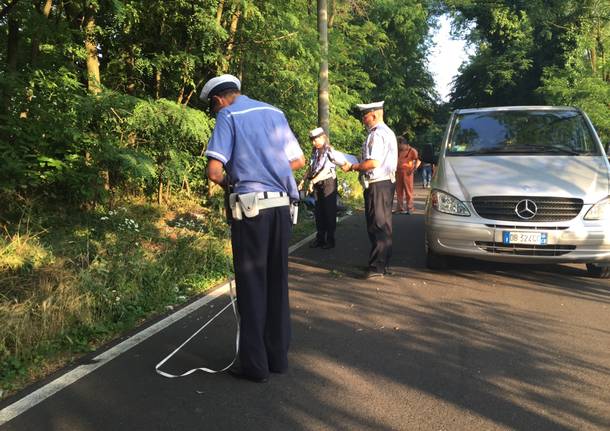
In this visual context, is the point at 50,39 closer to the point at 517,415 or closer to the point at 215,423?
the point at 215,423

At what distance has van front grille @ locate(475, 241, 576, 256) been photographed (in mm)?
6047

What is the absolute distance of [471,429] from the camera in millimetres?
3189

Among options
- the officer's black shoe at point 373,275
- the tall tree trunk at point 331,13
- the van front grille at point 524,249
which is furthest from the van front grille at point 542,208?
the tall tree trunk at point 331,13

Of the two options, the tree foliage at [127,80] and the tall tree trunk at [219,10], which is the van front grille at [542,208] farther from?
the tall tree trunk at [219,10]

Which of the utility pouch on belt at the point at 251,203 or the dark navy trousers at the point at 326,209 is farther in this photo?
the dark navy trousers at the point at 326,209

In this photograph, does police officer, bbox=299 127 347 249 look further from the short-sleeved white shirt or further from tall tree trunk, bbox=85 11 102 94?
tall tree trunk, bbox=85 11 102 94

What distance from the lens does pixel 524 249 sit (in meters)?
6.10

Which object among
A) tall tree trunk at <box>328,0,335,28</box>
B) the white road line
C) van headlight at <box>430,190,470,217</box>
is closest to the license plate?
van headlight at <box>430,190,470,217</box>

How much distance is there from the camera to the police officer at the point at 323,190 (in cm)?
893

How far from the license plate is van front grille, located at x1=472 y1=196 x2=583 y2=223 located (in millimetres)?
141

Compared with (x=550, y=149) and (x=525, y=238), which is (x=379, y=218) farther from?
(x=550, y=149)

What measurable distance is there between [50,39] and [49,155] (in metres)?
1.50

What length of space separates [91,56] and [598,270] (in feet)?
24.9

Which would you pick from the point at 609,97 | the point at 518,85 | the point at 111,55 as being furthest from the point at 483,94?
the point at 111,55
